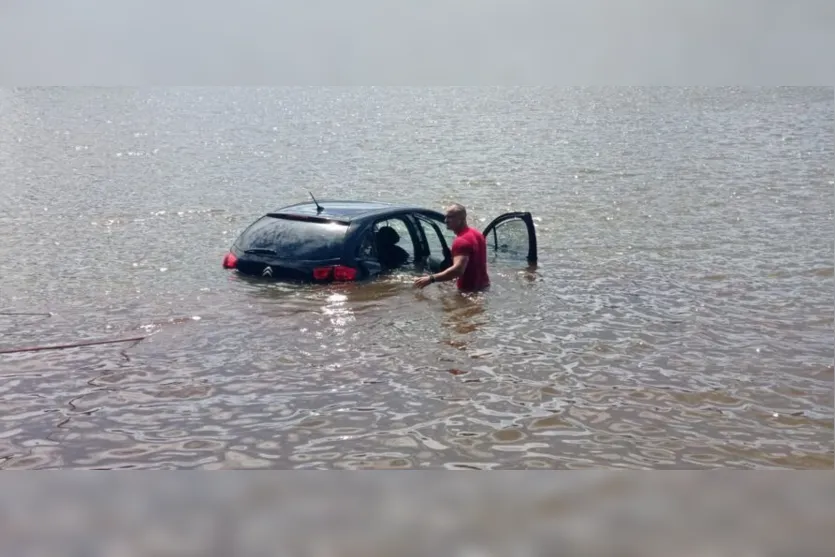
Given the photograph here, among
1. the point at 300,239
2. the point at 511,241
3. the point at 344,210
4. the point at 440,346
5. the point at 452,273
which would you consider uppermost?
the point at 344,210

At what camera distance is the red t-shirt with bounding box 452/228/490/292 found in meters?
11.1

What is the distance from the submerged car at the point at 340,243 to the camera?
11.4 meters

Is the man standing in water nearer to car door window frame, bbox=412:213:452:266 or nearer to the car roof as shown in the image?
car door window frame, bbox=412:213:452:266

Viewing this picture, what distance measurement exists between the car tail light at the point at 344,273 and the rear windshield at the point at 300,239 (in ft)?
0.56

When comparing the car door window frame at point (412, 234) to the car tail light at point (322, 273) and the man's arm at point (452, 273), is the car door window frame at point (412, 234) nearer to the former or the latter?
the car tail light at point (322, 273)

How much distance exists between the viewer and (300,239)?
11531mm

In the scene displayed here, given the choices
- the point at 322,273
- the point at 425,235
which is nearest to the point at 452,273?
the point at 322,273

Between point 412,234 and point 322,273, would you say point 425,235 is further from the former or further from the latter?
point 322,273

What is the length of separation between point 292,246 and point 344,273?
767 mm

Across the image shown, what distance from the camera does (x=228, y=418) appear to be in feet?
23.4

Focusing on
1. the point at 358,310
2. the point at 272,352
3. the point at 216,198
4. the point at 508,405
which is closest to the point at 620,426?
the point at 508,405

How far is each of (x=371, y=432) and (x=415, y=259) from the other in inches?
231

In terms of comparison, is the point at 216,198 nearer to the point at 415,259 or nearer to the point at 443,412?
the point at 415,259

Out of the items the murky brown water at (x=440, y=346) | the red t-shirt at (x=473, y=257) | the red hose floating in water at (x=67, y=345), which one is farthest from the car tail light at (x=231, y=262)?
the red t-shirt at (x=473, y=257)
